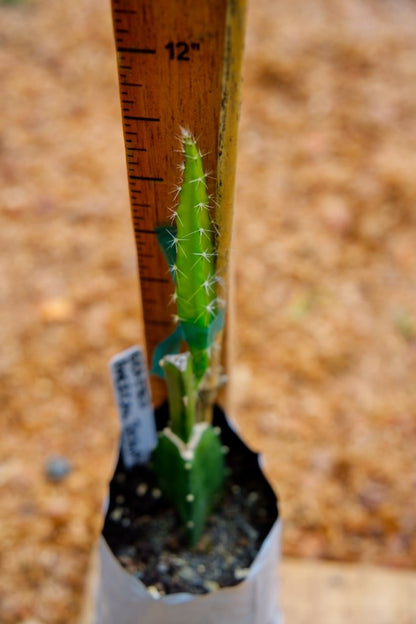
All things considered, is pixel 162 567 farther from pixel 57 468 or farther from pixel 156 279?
pixel 57 468

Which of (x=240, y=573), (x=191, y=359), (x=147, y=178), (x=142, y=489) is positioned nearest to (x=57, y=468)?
(x=142, y=489)

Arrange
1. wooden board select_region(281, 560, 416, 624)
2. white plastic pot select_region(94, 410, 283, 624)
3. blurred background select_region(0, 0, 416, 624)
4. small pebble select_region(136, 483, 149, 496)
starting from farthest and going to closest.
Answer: blurred background select_region(0, 0, 416, 624), wooden board select_region(281, 560, 416, 624), small pebble select_region(136, 483, 149, 496), white plastic pot select_region(94, 410, 283, 624)

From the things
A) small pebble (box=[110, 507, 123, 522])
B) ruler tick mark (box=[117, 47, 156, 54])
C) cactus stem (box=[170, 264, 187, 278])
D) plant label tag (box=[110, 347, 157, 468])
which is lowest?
small pebble (box=[110, 507, 123, 522])

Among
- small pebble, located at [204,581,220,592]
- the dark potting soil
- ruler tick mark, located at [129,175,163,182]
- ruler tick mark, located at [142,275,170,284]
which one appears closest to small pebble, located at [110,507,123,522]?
the dark potting soil

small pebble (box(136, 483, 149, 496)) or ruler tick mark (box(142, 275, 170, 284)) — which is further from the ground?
ruler tick mark (box(142, 275, 170, 284))

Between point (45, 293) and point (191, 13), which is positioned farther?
point (45, 293)

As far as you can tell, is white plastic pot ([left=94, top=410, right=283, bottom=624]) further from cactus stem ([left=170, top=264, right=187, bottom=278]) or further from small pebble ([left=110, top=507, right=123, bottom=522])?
cactus stem ([left=170, top=264, right=187, bottom=278])

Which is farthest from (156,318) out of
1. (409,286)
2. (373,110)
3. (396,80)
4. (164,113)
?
(396,80)

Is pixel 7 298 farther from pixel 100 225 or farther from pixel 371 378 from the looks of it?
pixel 371 378
